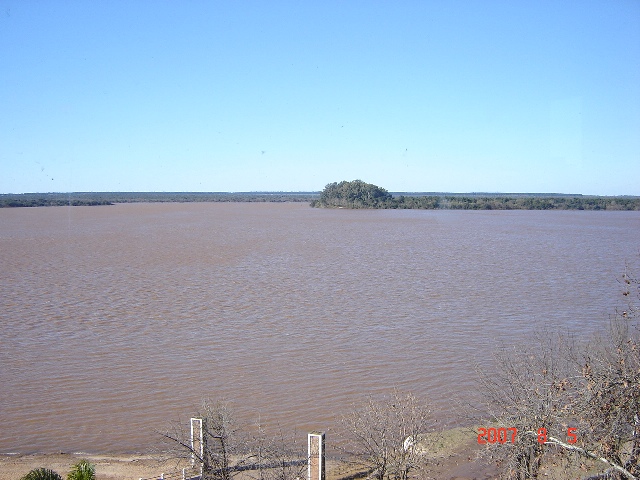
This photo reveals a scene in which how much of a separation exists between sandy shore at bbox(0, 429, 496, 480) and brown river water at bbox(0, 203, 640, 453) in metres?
0.34

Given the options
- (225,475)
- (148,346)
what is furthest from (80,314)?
(225,475)

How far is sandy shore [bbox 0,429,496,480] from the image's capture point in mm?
6449

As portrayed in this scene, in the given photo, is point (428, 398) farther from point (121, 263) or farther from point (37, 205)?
point (37, 205)

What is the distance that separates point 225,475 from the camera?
562 centimetres

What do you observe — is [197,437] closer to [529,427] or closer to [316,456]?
[316,456]

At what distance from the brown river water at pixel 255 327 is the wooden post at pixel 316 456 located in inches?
77.1

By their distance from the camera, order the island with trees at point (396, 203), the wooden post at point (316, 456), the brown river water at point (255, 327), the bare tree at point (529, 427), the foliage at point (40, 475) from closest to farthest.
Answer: the foliage at point (40, 475) < the bare tree at point (529, 427) < the wooden post at point (316, 456) < the brown river water at point (255, 327) < the island with trees at point (396, 203)

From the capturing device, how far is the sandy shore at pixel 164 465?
21.2ft

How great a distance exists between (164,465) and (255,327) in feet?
18.8

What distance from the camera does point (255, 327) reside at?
1243cm

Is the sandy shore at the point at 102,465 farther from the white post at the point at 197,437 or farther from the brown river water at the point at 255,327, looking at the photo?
the white post at the point at 197,437

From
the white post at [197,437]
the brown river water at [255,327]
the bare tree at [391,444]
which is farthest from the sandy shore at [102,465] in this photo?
the bare tree at [391,444]

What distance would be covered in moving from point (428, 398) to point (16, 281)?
45.2ft
